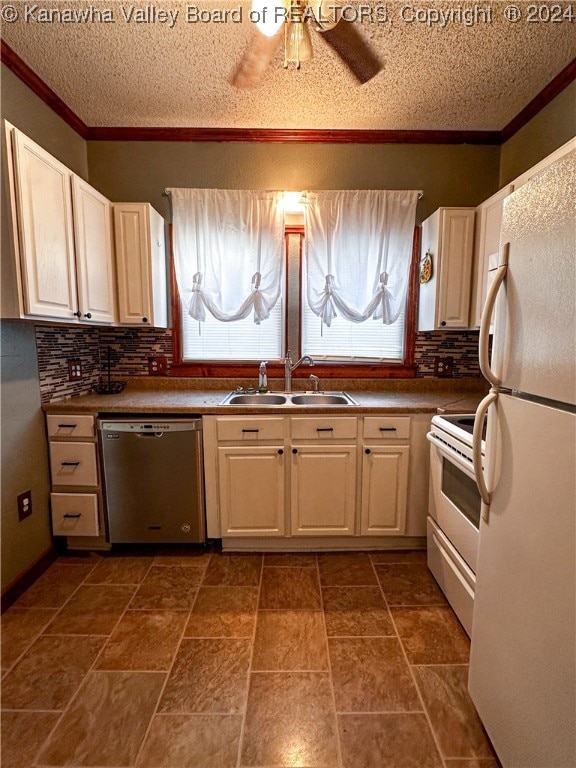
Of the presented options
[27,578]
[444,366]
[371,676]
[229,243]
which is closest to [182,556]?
[27,578]

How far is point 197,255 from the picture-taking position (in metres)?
2.41

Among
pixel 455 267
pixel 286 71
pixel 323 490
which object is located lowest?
pixel 323 490

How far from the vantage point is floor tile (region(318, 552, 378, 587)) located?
1915 millimetres

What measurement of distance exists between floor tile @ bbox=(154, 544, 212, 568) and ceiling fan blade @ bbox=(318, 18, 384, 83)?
8.42 ft

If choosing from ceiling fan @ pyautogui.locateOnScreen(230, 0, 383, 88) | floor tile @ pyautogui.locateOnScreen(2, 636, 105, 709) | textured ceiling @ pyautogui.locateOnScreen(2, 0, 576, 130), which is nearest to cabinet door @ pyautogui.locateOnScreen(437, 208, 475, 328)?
textured ceiling @ pyautogui.locateOnScreen(2, 0, 576, 130)

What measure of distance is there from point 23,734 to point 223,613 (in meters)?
0.78

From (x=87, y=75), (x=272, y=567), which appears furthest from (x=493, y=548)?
(x=87, y=75)

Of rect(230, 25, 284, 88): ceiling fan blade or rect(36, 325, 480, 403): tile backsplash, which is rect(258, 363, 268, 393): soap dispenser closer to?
rect(36, 325, 480, 403): tile backsplash

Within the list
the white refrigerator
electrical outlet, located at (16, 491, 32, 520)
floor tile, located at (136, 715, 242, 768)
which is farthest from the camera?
electrical outlet, located at (16, 491, 32, 520)

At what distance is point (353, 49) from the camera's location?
4.62ft

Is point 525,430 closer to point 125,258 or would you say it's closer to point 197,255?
point 197,255

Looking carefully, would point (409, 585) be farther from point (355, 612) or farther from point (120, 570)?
point (120, 570)

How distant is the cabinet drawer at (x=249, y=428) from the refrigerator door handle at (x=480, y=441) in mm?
1148

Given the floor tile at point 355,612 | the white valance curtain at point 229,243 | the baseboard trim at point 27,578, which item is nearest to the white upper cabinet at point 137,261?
the white valance curtain at point 229,243
